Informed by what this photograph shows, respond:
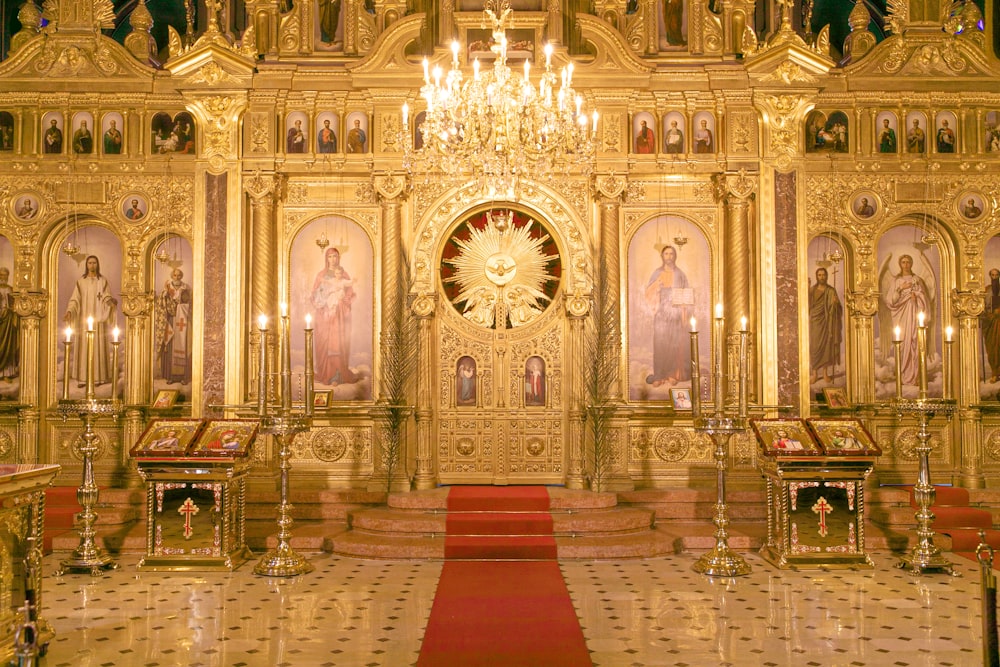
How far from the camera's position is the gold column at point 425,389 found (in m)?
12.8

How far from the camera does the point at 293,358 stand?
13.2 m

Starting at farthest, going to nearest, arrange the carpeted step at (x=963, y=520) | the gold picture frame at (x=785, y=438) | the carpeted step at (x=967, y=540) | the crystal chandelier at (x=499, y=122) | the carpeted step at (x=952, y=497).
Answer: the carpeted step at (x=952, y=497) < the carpeted step at (x=963, y=520) < the carpeted step at (x=967, y=540) < the gold picture frame at (x=785, y=438) < the crystal chandelier at (x=499, y=122)

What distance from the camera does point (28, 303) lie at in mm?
13008

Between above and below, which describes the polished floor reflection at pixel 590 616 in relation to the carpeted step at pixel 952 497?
below

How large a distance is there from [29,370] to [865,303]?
11.4 meters

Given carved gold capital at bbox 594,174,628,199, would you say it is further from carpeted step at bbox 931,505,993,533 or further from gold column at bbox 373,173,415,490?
carpeted step at bbox 931,505,993,533

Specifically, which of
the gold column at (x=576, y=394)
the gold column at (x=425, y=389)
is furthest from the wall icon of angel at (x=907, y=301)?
the gold column at (x=425, y=389)

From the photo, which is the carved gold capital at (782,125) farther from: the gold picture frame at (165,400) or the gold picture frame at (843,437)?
the gold picture frame at (165,400)

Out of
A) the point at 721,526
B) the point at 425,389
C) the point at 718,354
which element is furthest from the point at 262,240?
the point at 721,526

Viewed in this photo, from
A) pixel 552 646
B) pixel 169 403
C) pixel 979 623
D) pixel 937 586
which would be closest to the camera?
pixel 552 646

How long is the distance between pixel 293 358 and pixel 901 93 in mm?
9056

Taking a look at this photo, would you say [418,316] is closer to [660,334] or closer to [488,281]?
[488,281]

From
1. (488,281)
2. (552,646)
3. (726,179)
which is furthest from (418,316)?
(552,646)

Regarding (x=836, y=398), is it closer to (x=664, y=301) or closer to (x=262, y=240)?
(x=664, y=301)
